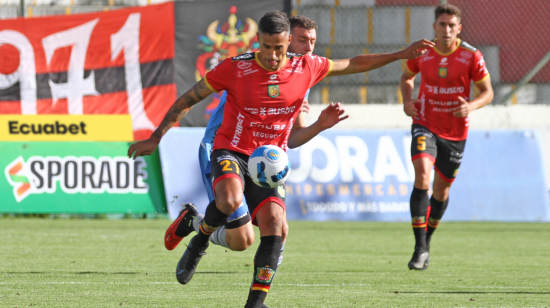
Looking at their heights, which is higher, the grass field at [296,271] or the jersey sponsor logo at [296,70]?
the jersey sponsor logo at [296,70]

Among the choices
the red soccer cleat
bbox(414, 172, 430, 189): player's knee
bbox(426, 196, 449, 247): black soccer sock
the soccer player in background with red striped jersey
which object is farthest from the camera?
bbox(426, 196, 449, 247): black soccer sock

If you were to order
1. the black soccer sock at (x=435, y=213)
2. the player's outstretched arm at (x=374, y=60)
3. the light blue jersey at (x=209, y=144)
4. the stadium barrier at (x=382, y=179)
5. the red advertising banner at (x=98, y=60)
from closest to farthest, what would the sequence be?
1. the player's outstretched arm at (x=374, y=60)
2. the light blue jersey at (x=209, y=144)
3. the black soccer sock at (x=435, y=213)
4. the stadium barrier at (x=382, y=179)
5. the red advertising banner at (x=98, y=60)

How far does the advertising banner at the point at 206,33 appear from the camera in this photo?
14.5 m

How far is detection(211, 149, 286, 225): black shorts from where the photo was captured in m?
4.92

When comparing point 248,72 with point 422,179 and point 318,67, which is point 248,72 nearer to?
point 318,67

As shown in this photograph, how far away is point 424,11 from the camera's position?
1645cm

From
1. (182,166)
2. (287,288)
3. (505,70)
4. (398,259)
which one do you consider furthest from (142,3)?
(287,288)

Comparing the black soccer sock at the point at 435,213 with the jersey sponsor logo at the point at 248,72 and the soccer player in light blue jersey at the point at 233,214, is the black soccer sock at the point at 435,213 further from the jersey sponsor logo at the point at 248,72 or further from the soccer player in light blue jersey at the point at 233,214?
the jersey sponsor logo at the point at 248,72

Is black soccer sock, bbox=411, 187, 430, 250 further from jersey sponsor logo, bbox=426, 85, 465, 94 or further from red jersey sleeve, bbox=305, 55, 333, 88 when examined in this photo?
red jersey sleeve, bbox=305, 55, 333, 88

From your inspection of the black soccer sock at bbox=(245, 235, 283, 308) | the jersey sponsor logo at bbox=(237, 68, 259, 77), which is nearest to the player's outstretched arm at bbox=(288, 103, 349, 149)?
the jersey sponsor logo at bbox=(237, 68, 259, 77)

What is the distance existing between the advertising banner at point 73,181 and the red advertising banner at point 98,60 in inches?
59.3

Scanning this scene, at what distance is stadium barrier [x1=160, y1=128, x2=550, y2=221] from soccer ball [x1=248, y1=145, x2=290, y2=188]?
8125 mm

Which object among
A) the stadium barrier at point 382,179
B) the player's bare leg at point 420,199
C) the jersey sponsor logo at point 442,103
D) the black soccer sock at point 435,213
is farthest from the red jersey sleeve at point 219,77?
the stadium barrier at point 382,179

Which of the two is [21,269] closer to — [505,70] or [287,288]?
[287,288]
